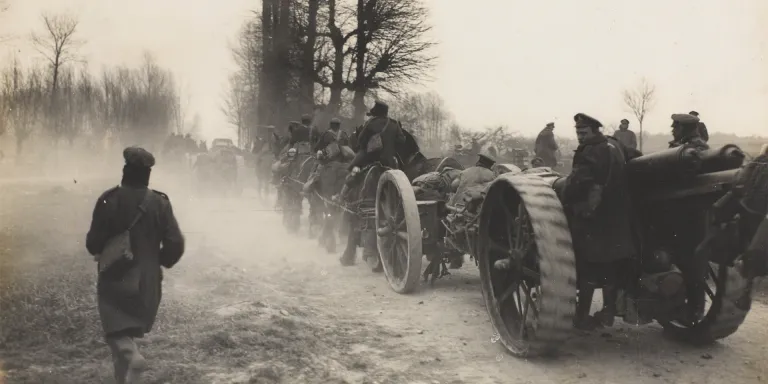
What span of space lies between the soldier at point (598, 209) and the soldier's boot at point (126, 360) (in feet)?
10.9

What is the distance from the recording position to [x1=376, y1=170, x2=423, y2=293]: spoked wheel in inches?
273

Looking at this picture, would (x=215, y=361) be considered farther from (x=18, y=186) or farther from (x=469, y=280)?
(x=18, y=186)

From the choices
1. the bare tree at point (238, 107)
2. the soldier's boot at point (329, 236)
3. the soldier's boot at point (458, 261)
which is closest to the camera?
the soldier's boot at point (458, 261)

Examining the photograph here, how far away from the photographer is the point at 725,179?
4.02 metres

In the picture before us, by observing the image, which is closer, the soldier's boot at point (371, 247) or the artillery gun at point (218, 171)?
the soldier's boot at point (371, 247)

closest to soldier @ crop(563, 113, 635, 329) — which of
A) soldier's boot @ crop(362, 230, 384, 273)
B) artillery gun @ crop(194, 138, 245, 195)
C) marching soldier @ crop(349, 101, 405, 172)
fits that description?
marching soldier @ crop(349, 101, 405, 172)

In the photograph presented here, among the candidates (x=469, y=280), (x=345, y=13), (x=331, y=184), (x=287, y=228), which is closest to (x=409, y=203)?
(x=469, y=280)

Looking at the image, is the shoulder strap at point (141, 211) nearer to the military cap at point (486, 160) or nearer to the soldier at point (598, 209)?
the soldier at point (598, 209)

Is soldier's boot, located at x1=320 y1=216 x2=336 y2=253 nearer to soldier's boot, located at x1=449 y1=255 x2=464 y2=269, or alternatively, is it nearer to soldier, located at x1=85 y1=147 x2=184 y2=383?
soldier's boot, located at x1=449 y1=255 x2=464 y2=269

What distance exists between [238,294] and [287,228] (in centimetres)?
725

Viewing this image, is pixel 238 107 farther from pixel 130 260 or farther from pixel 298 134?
pixel 130 260

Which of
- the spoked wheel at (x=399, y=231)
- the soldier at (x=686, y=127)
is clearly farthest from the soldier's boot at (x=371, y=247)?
the soldier at (x=686, y=127)

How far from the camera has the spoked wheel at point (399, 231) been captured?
694 centimetres

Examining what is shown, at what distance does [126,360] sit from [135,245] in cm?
76
